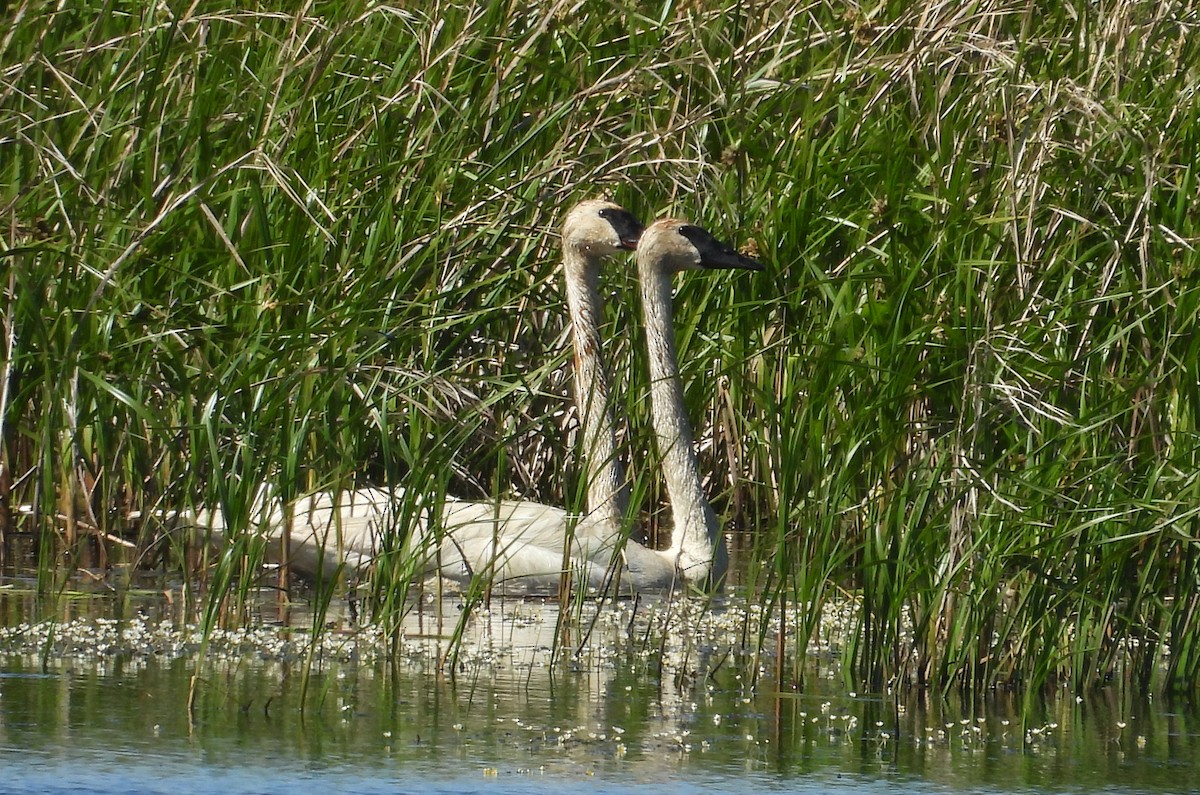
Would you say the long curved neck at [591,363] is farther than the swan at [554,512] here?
Yes

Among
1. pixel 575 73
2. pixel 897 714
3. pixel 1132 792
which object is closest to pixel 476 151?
pixel 575 73

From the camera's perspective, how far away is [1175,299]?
19.0ft

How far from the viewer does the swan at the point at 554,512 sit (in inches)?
253

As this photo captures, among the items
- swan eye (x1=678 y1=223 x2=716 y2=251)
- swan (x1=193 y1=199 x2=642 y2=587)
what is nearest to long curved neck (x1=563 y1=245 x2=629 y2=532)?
swan (x1=193 y1=199 x2=642 y2=587)

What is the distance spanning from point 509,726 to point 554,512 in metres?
2.01

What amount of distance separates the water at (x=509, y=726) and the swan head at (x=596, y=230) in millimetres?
1736

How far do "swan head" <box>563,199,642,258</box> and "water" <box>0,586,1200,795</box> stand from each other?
1.74 meters

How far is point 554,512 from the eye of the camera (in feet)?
21.4

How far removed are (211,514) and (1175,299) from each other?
243cm

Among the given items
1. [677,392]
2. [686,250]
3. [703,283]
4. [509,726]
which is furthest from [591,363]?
[509,726]

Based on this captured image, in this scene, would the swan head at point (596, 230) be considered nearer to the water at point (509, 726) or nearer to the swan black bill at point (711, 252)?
the swan black bill at point (711, 252)

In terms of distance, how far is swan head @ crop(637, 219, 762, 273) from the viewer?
22.0 ft

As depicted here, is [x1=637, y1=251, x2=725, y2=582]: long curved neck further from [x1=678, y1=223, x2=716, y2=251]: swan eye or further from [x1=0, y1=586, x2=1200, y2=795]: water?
[x1=0, y1=586, x2=1200, y2=795]: water

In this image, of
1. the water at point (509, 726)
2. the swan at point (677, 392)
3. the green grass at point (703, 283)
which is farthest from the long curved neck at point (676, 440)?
the water at point (509, 726)
